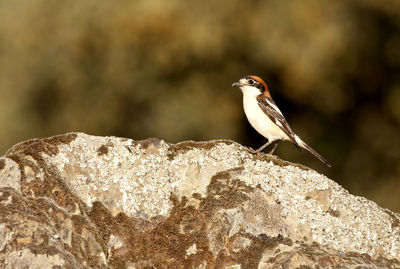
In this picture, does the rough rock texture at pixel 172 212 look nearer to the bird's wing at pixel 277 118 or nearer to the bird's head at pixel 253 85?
the bird's wing at pixel 277 118

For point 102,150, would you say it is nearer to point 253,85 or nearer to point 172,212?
point 172,212

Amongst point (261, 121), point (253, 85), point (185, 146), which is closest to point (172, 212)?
point (185, 146)

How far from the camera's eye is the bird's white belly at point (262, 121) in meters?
6.78

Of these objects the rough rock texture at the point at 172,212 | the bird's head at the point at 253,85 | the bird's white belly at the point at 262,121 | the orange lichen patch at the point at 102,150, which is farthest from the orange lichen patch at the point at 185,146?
the bird's head at the point at 253,85

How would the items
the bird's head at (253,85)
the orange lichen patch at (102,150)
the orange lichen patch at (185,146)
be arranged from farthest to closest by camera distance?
the bird's head at (253,85) < the orange lichen patch at (185,146) < the orange lichen patch at (102,150)

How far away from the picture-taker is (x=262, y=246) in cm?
371

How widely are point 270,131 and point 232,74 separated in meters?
3.56

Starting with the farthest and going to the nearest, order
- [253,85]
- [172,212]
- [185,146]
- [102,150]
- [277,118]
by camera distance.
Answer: [253,85] → [277,118] → [185,146] → [102,150] → [172,212]

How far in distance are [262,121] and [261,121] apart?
0.01 meters

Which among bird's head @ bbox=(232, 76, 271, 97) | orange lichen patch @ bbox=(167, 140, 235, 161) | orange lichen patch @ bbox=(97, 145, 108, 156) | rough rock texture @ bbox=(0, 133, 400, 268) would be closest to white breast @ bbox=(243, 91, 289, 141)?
bird's head @ bbox=(232, 76, 271, 97)

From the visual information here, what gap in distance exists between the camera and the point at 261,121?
6.77 metres

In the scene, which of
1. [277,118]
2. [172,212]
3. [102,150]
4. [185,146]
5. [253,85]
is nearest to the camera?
[172,212]

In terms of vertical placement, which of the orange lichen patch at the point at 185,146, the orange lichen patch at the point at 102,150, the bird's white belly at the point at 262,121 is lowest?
the bird's white belly at the point at 262,121

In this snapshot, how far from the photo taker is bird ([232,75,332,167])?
6773mm
